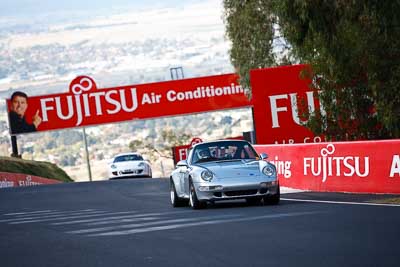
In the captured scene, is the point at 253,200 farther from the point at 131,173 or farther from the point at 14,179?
the point at 14,179

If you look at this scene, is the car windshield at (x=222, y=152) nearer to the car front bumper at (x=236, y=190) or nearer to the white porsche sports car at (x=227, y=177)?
the white porsche sports car at (x=227, y=177)

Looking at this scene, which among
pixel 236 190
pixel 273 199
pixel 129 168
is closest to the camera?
pixel 236 190

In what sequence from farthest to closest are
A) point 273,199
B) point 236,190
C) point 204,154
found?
point 204,154 → point 273,199 → point 236,190

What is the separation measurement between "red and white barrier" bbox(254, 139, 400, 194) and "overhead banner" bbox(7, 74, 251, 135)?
136 feet

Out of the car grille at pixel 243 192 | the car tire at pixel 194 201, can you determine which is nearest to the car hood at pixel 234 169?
the car grille at pixel 243 192

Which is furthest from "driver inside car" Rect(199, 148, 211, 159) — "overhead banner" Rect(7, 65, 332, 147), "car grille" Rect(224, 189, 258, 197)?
"overhead banner" Rect(7, 65, 332, 147)

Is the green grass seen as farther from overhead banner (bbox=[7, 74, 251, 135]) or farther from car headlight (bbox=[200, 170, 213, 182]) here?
car headlight (bbox=[200, 170, 213, 182])

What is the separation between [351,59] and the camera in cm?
3138

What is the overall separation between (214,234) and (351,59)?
17.1m

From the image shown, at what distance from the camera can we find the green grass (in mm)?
62812

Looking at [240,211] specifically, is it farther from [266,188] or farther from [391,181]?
[391,181]

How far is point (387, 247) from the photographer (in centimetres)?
1219

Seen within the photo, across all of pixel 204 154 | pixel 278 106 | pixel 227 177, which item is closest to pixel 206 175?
pixel 227 177

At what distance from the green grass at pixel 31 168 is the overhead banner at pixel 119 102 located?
8.36 ft
